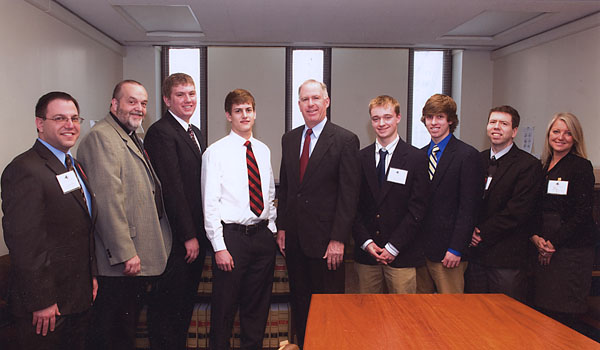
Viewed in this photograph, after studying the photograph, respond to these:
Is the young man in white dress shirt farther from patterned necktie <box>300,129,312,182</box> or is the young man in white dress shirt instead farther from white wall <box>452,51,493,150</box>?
white wall <box>452,51,493,150</box>

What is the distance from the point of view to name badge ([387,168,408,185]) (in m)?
2.57

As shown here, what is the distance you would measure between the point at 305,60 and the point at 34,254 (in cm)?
485

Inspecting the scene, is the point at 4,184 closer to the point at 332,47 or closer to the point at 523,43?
the point at 332,47

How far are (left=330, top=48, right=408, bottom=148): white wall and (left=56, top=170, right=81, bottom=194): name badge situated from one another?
4336 millimetres

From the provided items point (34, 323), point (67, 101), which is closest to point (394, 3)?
point (67, 101)

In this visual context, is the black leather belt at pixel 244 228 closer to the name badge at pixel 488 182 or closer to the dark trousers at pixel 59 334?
the dark trousers at pixel 59 334

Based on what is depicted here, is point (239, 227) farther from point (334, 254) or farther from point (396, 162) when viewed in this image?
point (396, 162)

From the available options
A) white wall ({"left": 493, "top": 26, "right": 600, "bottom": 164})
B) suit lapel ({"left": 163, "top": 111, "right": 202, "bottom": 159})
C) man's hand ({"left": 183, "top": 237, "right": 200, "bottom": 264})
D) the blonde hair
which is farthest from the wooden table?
white wall ({"left": 493, "top": 26, "right": 600, "bottom": 164})

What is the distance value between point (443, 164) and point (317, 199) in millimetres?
830

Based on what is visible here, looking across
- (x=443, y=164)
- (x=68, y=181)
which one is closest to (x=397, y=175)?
(x=443, y=164)

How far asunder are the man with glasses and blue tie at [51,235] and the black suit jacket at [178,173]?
1.62 feet

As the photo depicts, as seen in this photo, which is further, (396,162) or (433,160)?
(433,160)

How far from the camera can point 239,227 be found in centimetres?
263

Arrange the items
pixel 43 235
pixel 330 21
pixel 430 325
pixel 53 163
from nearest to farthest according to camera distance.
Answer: pixel 430 325 < pixel 43 235 < pixel 53 163 < pixel 330 21
